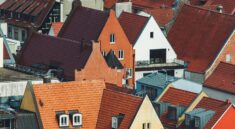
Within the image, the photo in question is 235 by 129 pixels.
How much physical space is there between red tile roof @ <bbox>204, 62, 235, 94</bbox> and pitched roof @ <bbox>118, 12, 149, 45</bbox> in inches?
391

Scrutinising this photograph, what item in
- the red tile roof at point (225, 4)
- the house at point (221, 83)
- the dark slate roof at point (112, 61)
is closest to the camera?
the dark slate roof at point (112, 61)

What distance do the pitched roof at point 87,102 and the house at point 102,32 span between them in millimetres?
23259

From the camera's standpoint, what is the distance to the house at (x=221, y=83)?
149 meters

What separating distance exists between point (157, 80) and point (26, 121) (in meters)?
23.6

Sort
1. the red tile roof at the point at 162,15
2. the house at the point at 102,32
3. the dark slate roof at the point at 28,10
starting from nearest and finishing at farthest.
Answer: the house at the point at 102,32 < the red tile roof at the point at 162,15 < the dark slate roof at the point at 28,10

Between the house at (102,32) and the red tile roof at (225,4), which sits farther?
the red tile roof at (225,4)

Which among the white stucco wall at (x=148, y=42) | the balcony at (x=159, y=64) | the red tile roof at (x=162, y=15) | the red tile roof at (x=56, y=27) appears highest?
the red tile roof at (x=162, y=15)

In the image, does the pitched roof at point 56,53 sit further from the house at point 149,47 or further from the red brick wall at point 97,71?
the house at point 149,47

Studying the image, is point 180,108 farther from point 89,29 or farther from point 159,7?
point 159,7

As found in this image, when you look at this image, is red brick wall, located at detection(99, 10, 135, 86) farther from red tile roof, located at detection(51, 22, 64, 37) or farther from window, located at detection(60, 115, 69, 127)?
window, located at detection(60, 115, 69, 127)

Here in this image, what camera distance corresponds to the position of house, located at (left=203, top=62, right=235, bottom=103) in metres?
149

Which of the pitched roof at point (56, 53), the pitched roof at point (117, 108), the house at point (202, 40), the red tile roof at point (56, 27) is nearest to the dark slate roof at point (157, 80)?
the pitched roof at point (56, 53)

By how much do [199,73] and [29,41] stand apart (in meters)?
19.4

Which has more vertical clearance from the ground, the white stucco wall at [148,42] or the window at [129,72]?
the white stucco wall at [148,42]
